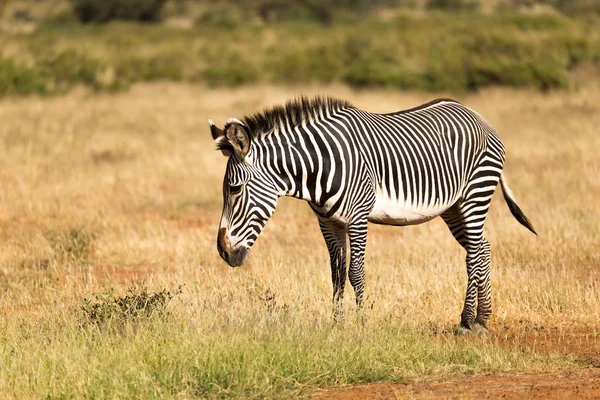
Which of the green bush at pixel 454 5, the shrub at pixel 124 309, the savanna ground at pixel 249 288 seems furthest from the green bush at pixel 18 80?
the green bush at pixel 454 5

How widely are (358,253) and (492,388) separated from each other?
1803mm

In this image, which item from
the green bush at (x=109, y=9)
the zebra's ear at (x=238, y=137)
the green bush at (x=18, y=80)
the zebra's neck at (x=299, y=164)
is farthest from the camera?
the green bush at (x=109, y=9)

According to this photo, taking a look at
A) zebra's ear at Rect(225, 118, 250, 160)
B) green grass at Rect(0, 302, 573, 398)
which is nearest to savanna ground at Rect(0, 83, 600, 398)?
green grass at Rect(0, 302, 573, 398)

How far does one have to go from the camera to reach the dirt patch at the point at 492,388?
5457mm

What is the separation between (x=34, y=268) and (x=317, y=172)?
454 centimetres

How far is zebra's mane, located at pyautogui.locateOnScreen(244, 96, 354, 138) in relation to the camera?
6.91 meters

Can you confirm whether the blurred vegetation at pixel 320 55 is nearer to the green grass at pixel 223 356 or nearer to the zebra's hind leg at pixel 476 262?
the zebra's hind leg at pixel 476 262

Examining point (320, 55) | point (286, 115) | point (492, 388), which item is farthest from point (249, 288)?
point (320, 55)

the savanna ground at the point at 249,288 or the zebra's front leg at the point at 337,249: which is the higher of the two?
the zebra's front leg at the point at 337,249

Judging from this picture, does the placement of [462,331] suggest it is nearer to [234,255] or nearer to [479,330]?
[479,330]

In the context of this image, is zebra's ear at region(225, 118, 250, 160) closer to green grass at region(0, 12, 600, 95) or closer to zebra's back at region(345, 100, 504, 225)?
zebra's back at region(345, 100, 504, 225)

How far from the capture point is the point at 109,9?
54625 millimetres

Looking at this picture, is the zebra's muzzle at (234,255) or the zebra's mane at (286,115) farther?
the zebra's mane at (286,115)

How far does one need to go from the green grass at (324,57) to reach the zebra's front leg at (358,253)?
18.9 meters
